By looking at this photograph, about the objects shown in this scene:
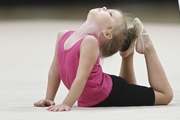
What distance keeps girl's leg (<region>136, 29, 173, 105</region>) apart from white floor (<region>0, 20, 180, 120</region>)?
59mm

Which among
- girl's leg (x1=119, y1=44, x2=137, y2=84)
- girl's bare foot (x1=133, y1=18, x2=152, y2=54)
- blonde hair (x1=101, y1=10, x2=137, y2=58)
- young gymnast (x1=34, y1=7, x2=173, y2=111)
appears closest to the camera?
young gymnast (x1=34, y1=7, x2=173, y2=111)

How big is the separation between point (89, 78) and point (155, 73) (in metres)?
0.31

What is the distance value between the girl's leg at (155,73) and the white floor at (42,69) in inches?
2.3

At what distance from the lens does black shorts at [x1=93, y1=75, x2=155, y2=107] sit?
1.88 m

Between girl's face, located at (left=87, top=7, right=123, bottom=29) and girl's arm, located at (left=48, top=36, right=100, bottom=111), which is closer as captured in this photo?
girl's arm, located at (left=48, top=36, right=100, bottom=111)

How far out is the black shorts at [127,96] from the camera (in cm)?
188

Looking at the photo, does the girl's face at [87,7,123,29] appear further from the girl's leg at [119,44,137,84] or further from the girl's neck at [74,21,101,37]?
the girl's leg at [119,44,137,84]

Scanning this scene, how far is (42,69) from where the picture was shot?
322 cm

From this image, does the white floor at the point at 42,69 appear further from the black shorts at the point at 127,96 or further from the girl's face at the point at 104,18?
the girl's face at the point at 104,18

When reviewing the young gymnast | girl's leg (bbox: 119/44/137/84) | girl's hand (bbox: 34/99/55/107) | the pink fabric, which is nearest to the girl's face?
the young gymnast

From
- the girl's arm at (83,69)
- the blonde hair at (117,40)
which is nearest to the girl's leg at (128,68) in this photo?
the blonde hair at (117,40)

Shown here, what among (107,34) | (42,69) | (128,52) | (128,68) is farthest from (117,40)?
(42,69)

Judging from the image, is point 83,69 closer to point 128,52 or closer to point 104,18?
point 104,18

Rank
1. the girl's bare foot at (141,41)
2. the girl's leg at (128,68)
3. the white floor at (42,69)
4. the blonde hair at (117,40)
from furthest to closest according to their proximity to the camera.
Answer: the girl's leg at (128,68) → the girl's bare foot at (141,41) → the blonde hair at (117,40) → the white floor at (42,69)
